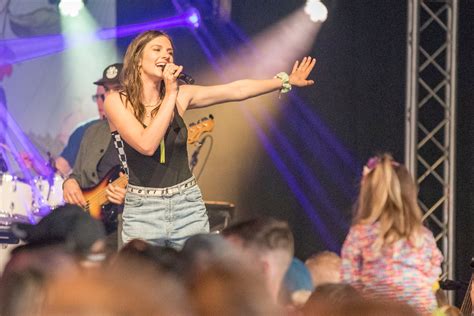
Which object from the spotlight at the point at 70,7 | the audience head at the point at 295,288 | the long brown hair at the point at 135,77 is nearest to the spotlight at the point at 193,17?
the spotlight at the point at 70,7

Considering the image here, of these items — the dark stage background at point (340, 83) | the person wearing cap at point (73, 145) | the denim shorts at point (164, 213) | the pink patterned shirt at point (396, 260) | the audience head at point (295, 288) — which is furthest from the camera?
the dark stage background at point (340, 83)

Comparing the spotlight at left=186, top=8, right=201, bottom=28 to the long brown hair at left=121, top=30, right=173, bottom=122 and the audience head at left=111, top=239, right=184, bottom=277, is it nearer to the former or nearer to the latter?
the long brown hair at left=121, top=30, right=173, bottom=122

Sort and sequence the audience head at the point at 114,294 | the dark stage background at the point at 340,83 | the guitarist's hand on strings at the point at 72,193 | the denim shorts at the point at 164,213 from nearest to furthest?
1. the audience head at the point at 114,294
2. the denim shorts at the point at 164,213
3. the guitarist's hand on strings at the point at 72,193
4. the dark stage background at the point at 340,83

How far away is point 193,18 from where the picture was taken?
8070mm

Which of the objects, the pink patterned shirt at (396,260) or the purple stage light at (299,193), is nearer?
the pink patterned shirt at (396,260)

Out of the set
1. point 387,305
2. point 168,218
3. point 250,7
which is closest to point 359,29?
point 250,7

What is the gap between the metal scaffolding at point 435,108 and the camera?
23.6 ft

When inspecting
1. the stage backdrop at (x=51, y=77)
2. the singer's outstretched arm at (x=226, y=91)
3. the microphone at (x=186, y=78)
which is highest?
the stage backdrop at (x=51, y=77)

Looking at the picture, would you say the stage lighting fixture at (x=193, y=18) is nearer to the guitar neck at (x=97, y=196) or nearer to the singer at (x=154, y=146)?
the guitar neck at (x=97, y=196)

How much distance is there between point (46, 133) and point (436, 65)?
112 inches

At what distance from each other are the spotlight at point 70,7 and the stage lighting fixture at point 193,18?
0.81 m

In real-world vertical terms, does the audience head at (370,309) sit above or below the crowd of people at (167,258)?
below

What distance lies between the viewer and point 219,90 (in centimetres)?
422

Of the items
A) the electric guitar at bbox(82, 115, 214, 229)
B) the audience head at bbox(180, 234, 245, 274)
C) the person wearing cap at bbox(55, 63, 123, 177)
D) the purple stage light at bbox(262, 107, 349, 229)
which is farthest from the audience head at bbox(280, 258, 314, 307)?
the purple stage light at bbox(262, 107, 349, 229)
